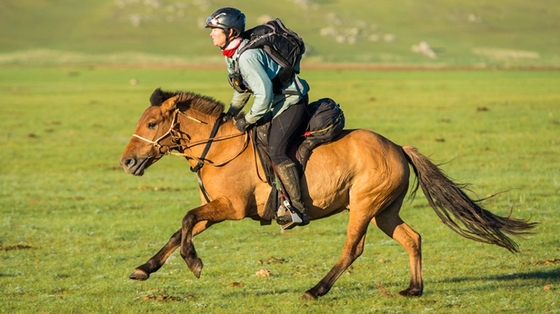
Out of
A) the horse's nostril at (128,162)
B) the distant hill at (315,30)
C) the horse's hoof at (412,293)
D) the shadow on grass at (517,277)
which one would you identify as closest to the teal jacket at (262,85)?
the horse's nostril at (128,162)

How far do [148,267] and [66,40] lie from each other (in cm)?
13107

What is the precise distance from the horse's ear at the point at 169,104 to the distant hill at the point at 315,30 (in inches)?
3959

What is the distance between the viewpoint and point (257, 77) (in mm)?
7934

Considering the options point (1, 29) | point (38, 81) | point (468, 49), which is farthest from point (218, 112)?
point (1, 29)

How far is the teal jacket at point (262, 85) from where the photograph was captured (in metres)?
7.95

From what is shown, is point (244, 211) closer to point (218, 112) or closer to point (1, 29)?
point (218, 112)

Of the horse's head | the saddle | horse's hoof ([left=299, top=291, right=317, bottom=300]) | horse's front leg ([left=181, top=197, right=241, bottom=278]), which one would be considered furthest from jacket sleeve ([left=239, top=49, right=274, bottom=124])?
horse's hoof ([left=299, top=291, right=317, bottom=300])

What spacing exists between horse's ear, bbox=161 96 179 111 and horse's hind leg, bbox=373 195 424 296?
2389 mm

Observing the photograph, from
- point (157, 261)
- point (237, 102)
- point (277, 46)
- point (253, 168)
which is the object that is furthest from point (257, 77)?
point (157, 261)

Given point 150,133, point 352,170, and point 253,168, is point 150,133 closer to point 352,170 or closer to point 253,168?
point 253,168

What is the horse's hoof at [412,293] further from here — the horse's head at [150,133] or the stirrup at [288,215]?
the horse's head at [150,133]

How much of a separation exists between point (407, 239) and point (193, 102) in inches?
101

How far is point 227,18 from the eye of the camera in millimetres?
8078

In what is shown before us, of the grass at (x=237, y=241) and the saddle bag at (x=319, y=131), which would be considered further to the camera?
the grass at (x=237, y=241)
